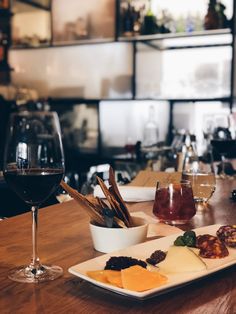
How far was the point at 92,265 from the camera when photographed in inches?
30.2

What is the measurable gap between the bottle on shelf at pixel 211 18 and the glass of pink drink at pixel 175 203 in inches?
124

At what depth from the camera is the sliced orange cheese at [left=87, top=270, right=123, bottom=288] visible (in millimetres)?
692

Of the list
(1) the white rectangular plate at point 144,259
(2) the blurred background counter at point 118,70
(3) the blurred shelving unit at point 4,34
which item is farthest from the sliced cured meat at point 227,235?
(3) the blurred shelving unit at point 4,34

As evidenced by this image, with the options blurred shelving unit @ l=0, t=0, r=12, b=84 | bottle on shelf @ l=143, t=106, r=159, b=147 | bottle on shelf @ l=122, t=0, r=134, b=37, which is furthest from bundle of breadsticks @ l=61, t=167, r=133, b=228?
blurred shelving unit @ l=0, t=0, r=12, b=84

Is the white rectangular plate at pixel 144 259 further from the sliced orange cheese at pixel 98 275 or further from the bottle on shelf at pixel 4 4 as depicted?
the bottle on shelf at pixel 4 4

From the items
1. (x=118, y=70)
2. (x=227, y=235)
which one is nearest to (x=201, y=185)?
(x=227, y=235)

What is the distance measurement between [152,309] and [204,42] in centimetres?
379

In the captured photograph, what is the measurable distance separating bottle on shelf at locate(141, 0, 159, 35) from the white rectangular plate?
3.65 metres

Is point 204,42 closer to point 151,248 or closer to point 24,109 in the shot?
point 24,109

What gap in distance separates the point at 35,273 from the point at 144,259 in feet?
0.59

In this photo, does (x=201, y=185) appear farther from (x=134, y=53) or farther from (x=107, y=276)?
(x=134, y=53)

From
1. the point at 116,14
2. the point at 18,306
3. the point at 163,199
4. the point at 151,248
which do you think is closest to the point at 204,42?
the point at 116,14

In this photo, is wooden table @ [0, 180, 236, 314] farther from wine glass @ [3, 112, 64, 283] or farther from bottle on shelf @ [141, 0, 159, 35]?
bottle on shelf @ [141, 0, 159, 35]

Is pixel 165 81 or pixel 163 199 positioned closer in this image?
pixel 163 199
